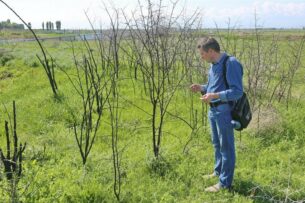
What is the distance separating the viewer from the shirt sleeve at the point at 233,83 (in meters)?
3.92

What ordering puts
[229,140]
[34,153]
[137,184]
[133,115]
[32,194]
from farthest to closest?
[133,115]
[34,153]
[137,184]
[229,140]
[32,194]

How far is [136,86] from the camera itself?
11375 millimetres

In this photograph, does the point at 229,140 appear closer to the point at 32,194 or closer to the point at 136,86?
the point at 32,194

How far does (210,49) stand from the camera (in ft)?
13.2

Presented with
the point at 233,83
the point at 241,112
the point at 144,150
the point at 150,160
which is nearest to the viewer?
the point at 233,83

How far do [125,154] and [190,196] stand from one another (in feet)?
5.53

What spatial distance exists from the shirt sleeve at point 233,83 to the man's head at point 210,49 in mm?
174

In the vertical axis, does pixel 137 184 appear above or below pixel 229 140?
below

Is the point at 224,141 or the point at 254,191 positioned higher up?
the point at 224,141

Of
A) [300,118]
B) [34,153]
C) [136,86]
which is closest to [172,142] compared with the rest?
[34,153]

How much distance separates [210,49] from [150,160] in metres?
1.90

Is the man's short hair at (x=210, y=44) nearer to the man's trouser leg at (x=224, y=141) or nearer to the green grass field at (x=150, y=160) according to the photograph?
the man's trouser leg at (x=224, y=141)

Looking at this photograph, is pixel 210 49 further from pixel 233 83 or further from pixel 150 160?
pixel 150 160

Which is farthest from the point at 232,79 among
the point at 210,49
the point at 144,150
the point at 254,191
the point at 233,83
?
the point at 144,150
